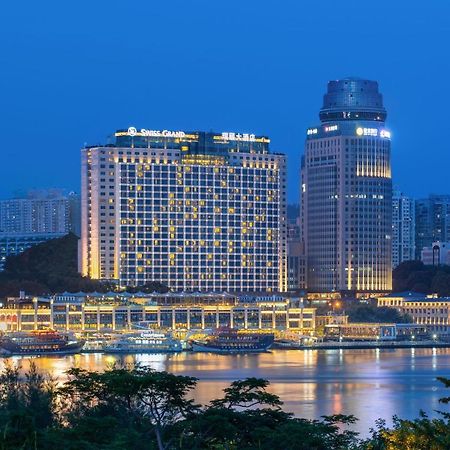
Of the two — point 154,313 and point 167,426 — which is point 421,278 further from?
point 167,426

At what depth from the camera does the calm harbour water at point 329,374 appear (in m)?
45.7

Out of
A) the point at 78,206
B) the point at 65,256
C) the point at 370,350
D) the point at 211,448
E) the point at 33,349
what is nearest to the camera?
the point at 211,448

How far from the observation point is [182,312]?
307 feet

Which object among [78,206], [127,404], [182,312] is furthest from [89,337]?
[127,404]

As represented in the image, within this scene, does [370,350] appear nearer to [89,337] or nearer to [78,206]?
[89,337]

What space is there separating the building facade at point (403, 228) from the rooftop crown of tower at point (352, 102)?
2549 centimetres

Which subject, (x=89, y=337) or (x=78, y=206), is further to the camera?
(x=78, y=206)

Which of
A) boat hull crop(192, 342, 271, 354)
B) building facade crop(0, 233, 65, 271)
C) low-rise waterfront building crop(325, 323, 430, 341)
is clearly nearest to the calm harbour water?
boat hull crop(192, 342, 271, 354)

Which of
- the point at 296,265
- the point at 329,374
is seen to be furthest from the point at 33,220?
the point at 329,374

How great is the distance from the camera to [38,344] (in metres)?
81.4

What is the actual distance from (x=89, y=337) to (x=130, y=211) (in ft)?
32.7

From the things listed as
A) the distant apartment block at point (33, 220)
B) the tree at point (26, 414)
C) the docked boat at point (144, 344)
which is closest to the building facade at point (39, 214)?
the distant apartment block at point (33, 220)

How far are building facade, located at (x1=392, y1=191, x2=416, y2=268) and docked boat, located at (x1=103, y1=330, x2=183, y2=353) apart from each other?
4948cm

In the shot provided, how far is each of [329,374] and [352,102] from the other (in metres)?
50.0
